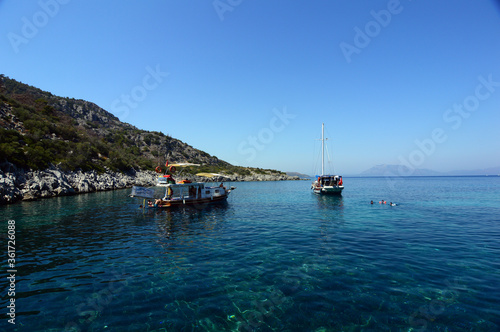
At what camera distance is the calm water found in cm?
809

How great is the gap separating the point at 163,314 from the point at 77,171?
2656 inches

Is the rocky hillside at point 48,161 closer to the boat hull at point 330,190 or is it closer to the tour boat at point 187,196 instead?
the tour boat at point 187,196

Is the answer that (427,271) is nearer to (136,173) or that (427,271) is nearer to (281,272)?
(281,272)

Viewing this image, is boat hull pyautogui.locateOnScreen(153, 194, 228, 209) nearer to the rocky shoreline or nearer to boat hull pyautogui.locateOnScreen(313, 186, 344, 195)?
the rocky shoreline

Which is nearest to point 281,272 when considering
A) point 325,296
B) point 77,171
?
point 325,296

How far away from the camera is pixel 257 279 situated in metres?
11.2

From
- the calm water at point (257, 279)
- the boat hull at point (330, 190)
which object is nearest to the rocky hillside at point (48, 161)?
the calm water at point (257, 279)

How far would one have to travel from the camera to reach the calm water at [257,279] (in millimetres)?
8094

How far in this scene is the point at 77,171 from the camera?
6069cm

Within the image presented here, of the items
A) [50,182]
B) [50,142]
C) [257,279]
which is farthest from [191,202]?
[50,142]

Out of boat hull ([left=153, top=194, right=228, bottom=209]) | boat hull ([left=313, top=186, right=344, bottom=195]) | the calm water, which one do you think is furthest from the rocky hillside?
boat hull ([left=313, top=186, right=344, bottom=195])

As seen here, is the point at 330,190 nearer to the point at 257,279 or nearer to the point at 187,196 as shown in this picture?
the point at 187,196

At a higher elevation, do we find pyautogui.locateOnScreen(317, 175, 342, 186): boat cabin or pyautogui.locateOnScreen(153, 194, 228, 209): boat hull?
pyautogui.locateOnScreen(317, 175, 342, 186): boat cabin

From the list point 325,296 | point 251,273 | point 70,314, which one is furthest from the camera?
point 251,273
